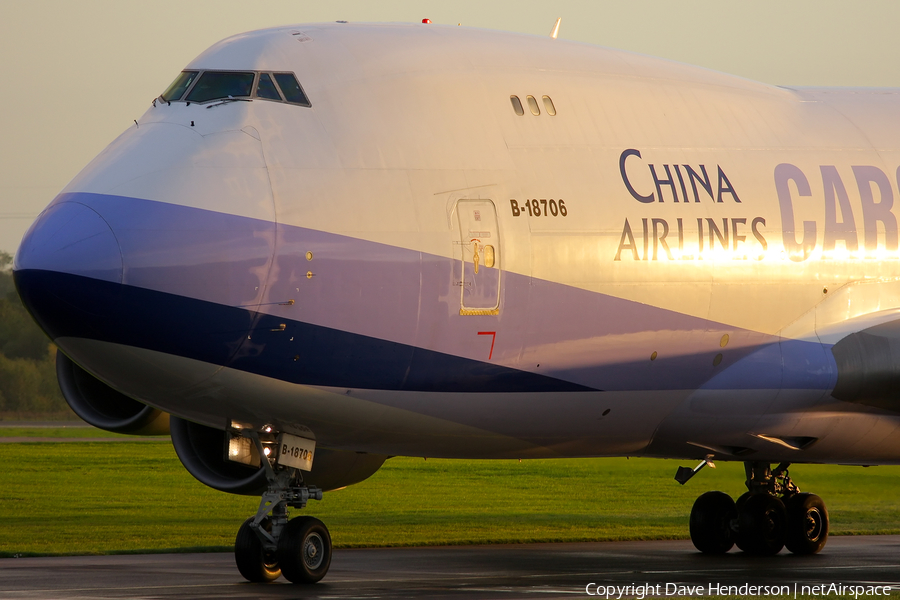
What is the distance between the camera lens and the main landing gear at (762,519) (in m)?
19.1

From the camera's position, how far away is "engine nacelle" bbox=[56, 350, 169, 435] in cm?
1652

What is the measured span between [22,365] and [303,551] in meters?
43.9

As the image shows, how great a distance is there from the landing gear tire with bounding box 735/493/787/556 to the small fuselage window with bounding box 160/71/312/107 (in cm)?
868

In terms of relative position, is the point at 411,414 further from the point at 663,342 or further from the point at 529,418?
the point at 663,342

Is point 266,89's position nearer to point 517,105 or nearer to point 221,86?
point 221,86

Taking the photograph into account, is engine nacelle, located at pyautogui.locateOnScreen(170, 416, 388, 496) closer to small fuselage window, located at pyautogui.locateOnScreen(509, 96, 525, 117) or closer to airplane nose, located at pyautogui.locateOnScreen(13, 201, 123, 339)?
small fuselage window, located at pyautogui.locateOnScreen(509, 96, 525, 117)

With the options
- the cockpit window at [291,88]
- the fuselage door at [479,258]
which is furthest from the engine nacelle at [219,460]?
the cockpit window at [291,88]

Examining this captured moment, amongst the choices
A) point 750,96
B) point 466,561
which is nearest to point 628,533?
point 466,561

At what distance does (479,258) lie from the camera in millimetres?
13789

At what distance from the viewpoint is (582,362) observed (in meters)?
14.5

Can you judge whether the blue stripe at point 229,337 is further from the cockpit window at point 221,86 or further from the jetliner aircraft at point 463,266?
the cockpit window at point 221,86

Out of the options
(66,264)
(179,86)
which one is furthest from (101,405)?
(66,264)

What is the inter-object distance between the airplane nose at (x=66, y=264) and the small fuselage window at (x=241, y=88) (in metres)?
1.79

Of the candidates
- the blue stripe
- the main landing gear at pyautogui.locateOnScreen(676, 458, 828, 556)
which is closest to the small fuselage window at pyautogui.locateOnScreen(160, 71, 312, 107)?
the blue stripe
